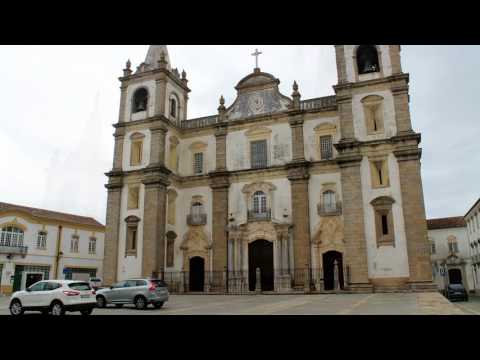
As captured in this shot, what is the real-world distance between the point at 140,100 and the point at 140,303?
62.7 feet

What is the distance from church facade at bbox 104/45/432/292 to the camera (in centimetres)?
2375

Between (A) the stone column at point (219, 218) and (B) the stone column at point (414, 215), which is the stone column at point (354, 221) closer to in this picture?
(B) the stone column at point (414, 215)

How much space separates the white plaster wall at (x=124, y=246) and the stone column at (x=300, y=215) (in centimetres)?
1026

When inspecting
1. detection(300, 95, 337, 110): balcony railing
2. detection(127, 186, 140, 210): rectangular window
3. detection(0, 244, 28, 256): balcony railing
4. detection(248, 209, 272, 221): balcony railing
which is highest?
detection(300, 95, 337, 110): balcony railing

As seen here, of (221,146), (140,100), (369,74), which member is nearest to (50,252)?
(140,100)

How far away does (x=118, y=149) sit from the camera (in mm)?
31281

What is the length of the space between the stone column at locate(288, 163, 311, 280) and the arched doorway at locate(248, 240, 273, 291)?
1919 mm

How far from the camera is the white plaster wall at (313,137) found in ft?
90.9

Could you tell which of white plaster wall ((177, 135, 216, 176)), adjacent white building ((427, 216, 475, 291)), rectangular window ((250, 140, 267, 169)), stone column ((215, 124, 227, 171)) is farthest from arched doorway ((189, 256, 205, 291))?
adjacent white building ((427, 216, 475, 291))

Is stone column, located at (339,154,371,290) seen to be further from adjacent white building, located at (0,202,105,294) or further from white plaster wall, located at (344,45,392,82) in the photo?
adjacent white building, located at (0,202,105,294)
